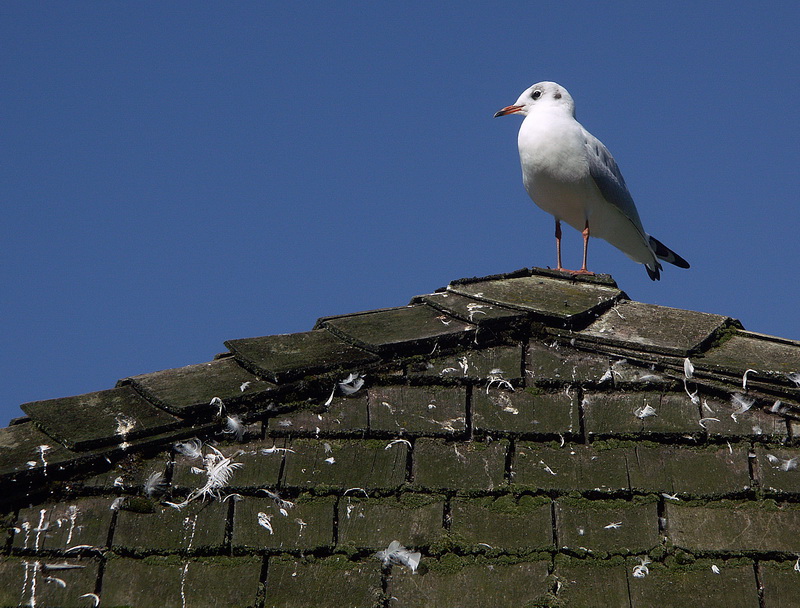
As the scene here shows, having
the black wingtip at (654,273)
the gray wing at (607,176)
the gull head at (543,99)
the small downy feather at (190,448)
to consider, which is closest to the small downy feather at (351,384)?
the small downy feather at (190,448)

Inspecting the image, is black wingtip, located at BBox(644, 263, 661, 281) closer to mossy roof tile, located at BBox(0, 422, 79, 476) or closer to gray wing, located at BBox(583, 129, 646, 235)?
gray wing, located at BBox(583, 129, 646, 235)

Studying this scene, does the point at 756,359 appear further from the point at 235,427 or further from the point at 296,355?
the point at 235,427

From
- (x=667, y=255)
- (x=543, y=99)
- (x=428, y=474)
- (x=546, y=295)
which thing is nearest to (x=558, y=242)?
(x=543, y=99)

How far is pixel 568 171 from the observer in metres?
6.31

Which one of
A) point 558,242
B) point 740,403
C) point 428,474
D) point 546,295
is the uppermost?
point 558,242

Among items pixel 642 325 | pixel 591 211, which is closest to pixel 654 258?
pixel 591 211

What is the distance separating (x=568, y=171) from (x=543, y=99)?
781 mm

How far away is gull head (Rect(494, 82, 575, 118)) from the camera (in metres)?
6.77

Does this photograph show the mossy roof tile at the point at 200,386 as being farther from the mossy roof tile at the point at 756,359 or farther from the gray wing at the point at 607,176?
the gray wing at the point at 607,176

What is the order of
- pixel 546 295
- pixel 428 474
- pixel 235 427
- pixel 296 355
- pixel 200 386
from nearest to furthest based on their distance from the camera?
pixel 428 474 < pixel 235 427 < pixel 200 386 < pixel 296 355 < pixel 546 295

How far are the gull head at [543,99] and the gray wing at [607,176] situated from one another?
0.29 metres

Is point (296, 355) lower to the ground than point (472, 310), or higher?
lower

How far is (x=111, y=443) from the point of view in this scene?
8.68 ft

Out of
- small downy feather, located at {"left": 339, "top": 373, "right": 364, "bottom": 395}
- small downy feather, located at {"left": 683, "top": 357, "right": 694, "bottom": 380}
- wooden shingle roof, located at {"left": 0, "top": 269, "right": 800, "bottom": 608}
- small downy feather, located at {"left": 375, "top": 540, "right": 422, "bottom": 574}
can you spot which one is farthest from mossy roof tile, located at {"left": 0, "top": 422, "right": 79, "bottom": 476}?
small downy feather, located at {"left": 683, "top": 357, "right": 694, "bottom": 380}
